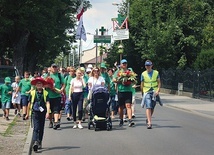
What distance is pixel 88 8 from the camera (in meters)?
56.3

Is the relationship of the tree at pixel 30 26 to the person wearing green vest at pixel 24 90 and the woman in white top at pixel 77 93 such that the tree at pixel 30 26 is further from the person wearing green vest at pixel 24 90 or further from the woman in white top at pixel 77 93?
the woman in white top at pixel 77 93

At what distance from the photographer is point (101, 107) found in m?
13.4

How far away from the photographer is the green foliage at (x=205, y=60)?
1304 inches

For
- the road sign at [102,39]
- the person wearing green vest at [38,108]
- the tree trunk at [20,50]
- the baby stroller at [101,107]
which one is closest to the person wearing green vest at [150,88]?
the baby stroller at [101,107]

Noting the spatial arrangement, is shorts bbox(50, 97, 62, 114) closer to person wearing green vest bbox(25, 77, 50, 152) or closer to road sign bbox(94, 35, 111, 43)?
person wearing green vest bbox(25, 77, 50, 152)

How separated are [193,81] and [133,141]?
849 inches

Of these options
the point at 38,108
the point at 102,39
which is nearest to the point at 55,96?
the point at 38,108

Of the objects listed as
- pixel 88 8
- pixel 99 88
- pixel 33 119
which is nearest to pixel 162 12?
pixel 88 8

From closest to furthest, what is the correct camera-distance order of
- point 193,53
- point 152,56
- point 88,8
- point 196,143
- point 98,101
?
point 196,143 < point 98,101 < point 152,56 < point 193,53 < point 88,8

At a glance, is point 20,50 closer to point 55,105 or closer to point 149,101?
point 55,105

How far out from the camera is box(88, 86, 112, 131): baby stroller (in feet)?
43.9

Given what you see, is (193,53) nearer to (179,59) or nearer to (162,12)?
(179,59)

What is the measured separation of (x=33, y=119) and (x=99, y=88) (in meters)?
3.54

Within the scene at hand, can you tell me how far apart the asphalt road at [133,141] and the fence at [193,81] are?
47.3 feet
